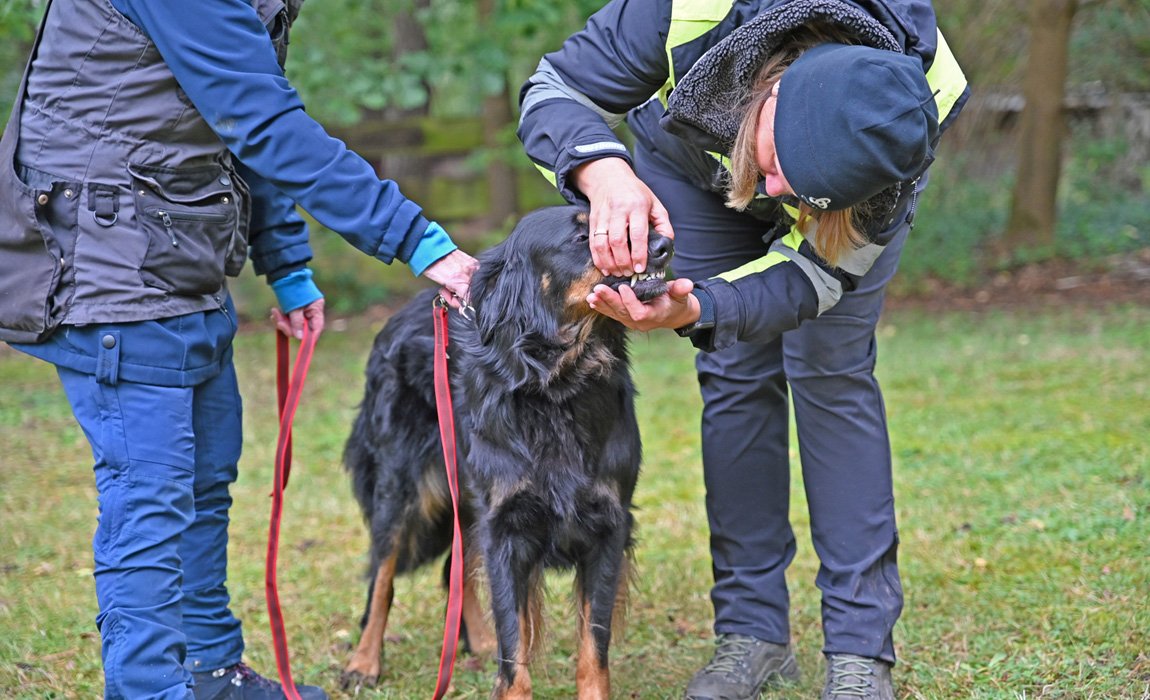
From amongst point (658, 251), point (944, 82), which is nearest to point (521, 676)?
point (658, 251)

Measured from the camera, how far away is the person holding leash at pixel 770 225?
6.56 feet

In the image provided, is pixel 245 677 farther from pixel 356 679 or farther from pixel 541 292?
pixel 541 292

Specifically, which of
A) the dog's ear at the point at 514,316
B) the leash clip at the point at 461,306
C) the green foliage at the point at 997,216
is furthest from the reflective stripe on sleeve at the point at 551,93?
the green foliage at the point at 997,216

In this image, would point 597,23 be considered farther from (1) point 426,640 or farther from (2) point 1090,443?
(2) point 1090,443

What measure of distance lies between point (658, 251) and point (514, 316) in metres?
0.47

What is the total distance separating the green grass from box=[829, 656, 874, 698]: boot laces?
0.17 m

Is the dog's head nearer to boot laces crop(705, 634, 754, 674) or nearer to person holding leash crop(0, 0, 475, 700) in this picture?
person holding leash crop(0, 0, 475, 700)

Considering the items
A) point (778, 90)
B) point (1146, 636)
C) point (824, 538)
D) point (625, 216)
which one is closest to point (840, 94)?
point (778, 90)

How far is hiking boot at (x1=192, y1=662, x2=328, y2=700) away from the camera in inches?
104

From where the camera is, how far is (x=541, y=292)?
8.03 feet

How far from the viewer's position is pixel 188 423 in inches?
90.3

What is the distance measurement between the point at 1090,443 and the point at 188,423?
427cm

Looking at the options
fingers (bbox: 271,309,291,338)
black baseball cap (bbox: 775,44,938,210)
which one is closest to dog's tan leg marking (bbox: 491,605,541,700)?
fingers (bbox: 271,309,291,338)

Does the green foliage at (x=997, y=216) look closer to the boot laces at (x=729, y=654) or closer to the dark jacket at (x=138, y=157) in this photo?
the boot laces at (x=729, y=654)
